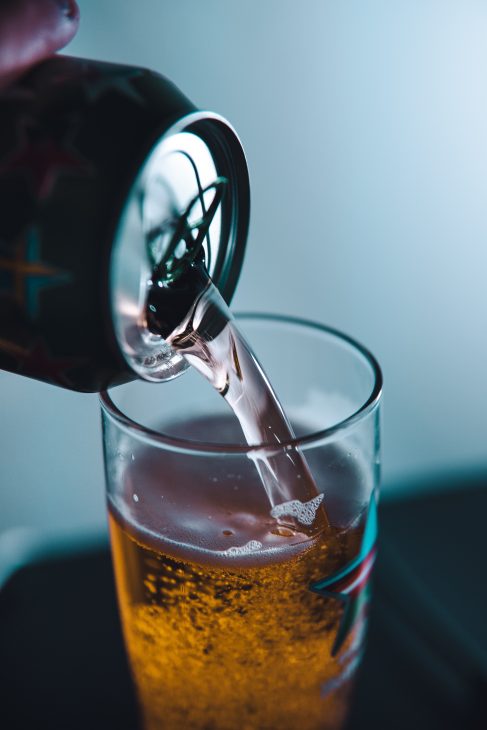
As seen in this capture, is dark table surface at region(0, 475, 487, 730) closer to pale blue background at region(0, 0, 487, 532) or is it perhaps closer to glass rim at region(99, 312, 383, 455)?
pale blue background at region(0, 0, 487, 532)

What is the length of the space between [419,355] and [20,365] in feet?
2.41

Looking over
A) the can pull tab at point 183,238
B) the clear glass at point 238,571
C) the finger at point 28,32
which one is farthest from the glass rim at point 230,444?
the finger at point 28,32

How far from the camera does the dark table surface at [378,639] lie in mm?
869

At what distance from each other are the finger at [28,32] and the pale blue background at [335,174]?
0.29 metres

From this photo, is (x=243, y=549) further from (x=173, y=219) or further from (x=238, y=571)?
(x=173, y=219)

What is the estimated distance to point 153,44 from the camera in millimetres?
869

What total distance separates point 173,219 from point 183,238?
0.08 ft

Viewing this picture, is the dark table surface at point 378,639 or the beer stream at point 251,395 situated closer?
the beer stream at point 251,395

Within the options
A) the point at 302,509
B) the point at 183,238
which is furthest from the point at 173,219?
the point at 302,509

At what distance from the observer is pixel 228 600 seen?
25.7 inches

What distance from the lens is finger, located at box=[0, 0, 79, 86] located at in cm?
54

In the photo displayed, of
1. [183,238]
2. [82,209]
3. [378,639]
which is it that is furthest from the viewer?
[378,639]

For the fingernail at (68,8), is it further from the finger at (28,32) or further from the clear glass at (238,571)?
the clear glass at (238,571)

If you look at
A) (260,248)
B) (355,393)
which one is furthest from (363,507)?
(260,248)
